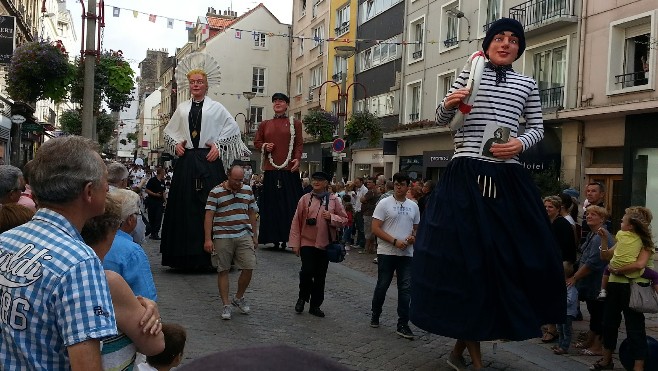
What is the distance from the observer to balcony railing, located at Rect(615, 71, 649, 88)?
16.8 metres

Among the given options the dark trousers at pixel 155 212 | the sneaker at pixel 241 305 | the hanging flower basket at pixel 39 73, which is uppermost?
the hanging flower basket at pixel 39 73

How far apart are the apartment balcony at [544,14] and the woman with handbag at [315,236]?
12767 mm

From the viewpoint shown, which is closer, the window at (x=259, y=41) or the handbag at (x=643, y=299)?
the handbag at (x=643, y=299)

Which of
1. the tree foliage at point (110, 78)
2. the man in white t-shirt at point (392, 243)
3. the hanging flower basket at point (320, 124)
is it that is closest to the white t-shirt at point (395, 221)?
the man in white t-shirt at point (392, 243)

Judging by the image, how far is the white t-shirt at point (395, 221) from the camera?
7.64m

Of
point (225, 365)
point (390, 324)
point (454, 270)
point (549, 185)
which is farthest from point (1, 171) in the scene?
point (549, 185)

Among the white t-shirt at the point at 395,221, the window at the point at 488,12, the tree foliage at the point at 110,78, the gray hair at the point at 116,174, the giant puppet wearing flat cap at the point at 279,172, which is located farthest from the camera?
the window at the point at 488,12

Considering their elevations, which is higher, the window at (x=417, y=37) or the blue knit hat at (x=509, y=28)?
the window at (x=417, y=37)

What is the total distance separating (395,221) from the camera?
25.1 ft

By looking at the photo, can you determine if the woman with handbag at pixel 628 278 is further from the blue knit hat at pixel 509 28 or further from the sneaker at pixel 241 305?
the sneaker at pixel 241 305

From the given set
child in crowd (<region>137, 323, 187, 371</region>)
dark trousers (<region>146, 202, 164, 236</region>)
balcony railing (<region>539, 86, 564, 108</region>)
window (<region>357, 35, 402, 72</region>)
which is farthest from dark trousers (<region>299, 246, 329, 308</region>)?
window (<region>357, 35, 402, 72</region>)

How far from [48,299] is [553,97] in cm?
1914

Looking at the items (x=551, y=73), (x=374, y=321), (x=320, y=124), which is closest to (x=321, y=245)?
(x=374, y=321)

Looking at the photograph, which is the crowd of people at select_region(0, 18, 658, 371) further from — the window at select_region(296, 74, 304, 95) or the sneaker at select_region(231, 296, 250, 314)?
the window at select_region(296, 74, 304, 95)
